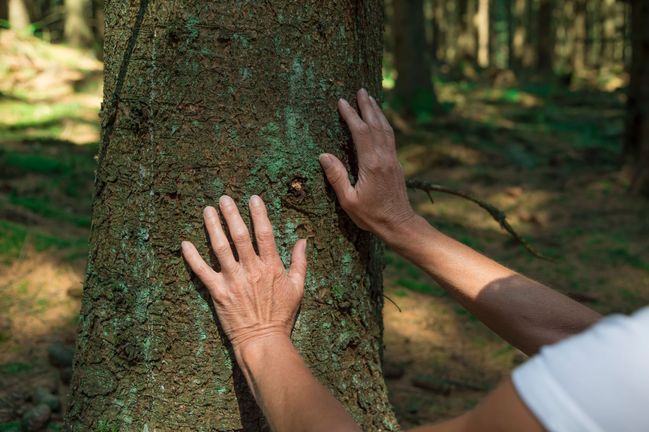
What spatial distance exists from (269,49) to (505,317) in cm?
111

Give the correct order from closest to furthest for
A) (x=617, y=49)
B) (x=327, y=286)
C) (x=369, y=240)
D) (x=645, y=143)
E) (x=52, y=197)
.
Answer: (x=327, y=286)
(x=369, y=240)
(x=52, y=197)
(x=645, y=143)
(x=617, y=49)

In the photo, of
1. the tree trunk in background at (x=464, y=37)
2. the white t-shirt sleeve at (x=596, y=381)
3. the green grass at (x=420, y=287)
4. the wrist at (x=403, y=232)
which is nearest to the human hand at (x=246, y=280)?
the wrist at (x=403, y=232)

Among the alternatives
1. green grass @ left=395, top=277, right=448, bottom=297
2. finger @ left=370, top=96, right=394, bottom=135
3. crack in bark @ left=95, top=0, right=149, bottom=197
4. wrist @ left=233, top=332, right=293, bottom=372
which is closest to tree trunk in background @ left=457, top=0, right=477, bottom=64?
green grass @ left=395, top=277, right=448, bottom=297

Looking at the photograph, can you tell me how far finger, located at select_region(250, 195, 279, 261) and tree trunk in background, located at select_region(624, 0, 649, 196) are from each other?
6.90m

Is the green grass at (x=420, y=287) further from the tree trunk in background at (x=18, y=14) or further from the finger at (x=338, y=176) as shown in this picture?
the tree trunk in background at (x=18, y=14)

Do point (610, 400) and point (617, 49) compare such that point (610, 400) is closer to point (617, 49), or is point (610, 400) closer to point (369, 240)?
point (369, 240)

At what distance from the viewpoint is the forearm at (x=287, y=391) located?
1.67 m

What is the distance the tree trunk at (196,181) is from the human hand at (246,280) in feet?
0.23

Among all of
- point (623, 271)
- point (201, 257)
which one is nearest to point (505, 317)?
point (201, 257)

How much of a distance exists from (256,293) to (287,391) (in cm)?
35

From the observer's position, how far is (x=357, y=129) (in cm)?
225

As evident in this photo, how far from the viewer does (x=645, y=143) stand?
7965 mm

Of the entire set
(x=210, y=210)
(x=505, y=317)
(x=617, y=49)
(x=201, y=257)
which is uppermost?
(x=210, y=210)

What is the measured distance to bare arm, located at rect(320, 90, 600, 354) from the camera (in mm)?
2156
